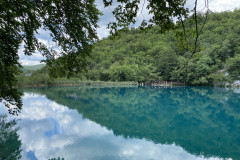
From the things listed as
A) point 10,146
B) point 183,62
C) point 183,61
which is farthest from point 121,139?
point 183,61

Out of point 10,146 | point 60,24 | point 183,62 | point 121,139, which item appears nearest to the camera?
point 60,24

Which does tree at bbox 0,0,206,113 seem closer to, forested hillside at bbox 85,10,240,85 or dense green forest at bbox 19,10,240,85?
dense green forest at bbox 19,10,240,85

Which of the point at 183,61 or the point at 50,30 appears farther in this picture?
the point at 183,61

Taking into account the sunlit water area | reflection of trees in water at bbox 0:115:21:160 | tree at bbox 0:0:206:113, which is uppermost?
tree at bbox 0:0:206:113

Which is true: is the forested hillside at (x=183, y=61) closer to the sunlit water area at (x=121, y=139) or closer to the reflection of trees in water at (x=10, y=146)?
the sunlit water area at (x=121, y=139)

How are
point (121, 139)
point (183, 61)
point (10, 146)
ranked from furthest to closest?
point (183, 61)
point (121, 139)
point (10, 146)

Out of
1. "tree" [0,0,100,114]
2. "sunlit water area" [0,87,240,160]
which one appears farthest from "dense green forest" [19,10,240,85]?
"tree" [0,0,100,114]

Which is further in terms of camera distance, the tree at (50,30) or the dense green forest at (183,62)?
the dense green forest at (183,62)

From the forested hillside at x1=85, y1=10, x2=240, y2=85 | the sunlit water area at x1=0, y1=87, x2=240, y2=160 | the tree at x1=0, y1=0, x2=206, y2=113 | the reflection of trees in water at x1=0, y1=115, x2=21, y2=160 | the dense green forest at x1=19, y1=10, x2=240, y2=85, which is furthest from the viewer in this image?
the forested hillside at x1=85, y1=10, x2=240, y2=85

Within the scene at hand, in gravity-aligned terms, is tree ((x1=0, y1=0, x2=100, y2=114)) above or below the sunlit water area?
above

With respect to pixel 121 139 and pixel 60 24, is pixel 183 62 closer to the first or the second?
pixel 121 139

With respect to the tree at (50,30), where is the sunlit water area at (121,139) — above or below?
below

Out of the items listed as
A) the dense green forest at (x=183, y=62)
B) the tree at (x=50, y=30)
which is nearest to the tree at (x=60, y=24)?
the tree at (x=50, y=30)

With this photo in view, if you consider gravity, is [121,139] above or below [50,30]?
below
